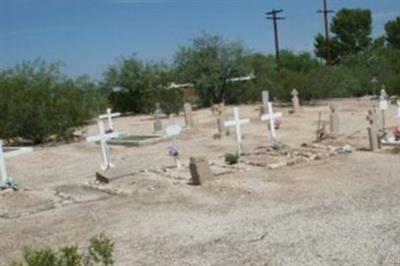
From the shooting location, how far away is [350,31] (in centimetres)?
5731

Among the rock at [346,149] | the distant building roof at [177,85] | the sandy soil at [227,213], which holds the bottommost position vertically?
the sandy soil at [227,213]

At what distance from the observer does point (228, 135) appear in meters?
19.6

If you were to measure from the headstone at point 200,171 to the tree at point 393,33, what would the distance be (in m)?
51.6

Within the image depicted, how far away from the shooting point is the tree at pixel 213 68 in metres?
37.8

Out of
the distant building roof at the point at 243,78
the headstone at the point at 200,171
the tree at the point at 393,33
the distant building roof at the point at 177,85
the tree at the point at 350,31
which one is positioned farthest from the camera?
the tree at the point at 393,33

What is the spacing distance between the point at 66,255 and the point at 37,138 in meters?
19.8

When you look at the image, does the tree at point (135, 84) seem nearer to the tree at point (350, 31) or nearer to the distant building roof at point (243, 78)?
the distant building roof at point (243, 78)

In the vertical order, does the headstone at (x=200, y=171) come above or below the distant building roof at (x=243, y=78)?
below

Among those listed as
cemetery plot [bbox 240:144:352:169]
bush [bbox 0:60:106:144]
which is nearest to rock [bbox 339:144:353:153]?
cemetery plot [bbox 240:144:352:169]

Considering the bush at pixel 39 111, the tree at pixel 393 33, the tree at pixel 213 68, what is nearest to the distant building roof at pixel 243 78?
the tree at pixel 213 68

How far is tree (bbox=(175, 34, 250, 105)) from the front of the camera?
124 ft

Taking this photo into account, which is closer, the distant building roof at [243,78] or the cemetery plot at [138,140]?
the cemetery plot at [138,140]

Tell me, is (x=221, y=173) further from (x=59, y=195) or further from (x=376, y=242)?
(x=376, y=242)

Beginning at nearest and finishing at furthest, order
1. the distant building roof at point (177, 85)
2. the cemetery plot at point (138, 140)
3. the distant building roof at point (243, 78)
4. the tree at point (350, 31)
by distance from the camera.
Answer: the cemetery plot at point (138, 140), the distant building roof at point (177, 85), the distant building roof at point (243, 78), the tree at point (350, 31)
